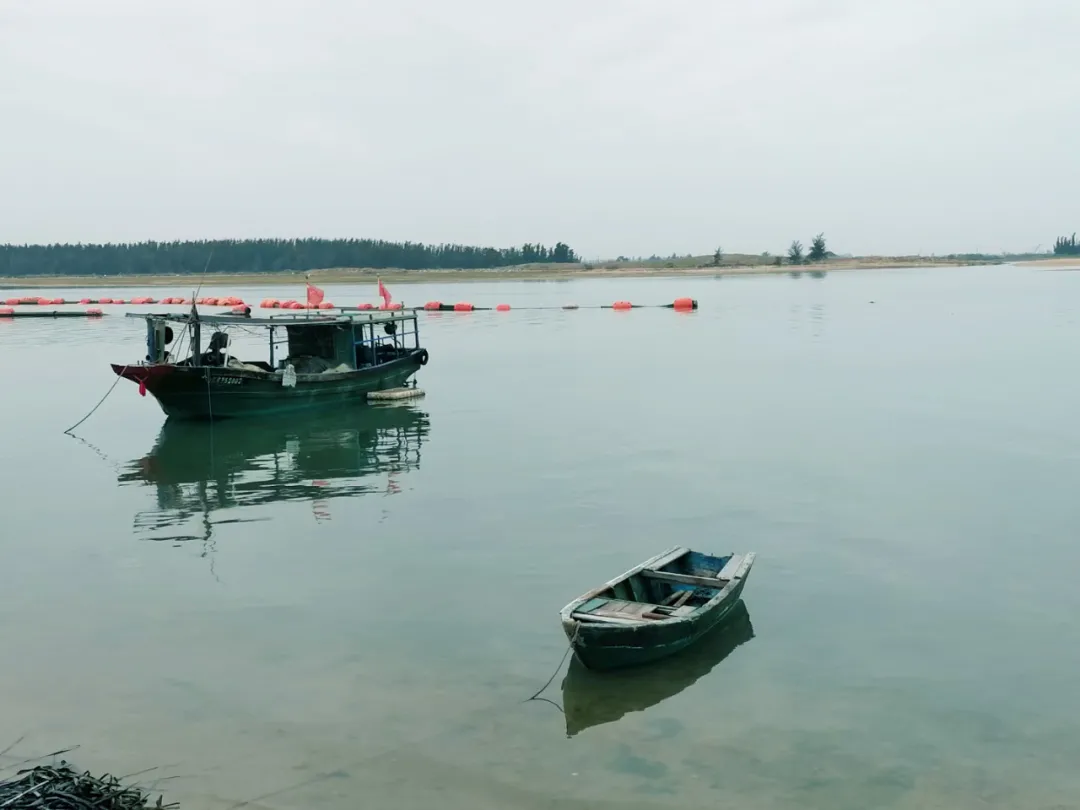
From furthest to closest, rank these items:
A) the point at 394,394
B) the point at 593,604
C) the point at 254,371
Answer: the point at 394,394
the point at 254,371
the point at 593,604

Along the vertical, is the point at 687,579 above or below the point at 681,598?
above

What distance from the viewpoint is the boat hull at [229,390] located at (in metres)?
28.3

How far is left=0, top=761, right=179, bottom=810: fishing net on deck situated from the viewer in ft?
24.1

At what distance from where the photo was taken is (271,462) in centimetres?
2547

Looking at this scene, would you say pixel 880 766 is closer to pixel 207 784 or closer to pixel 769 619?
pixel 769 619

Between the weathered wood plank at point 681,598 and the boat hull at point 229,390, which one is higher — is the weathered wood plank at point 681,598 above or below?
below

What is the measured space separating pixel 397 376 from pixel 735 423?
13.8 metres

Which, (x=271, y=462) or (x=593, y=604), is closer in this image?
(x=593, y=604)

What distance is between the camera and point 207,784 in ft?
31.1

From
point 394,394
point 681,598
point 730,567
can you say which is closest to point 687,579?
point 681,598

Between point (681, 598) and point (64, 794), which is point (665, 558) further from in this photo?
point (64, 794)

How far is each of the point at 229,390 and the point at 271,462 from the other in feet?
16.6

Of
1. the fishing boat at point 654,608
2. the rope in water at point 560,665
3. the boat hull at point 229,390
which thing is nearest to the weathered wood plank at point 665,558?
the fishing boat at point 654,608

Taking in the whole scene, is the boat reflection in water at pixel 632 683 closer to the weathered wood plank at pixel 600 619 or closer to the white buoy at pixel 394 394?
the weathered wood plank at pixel 600 619
